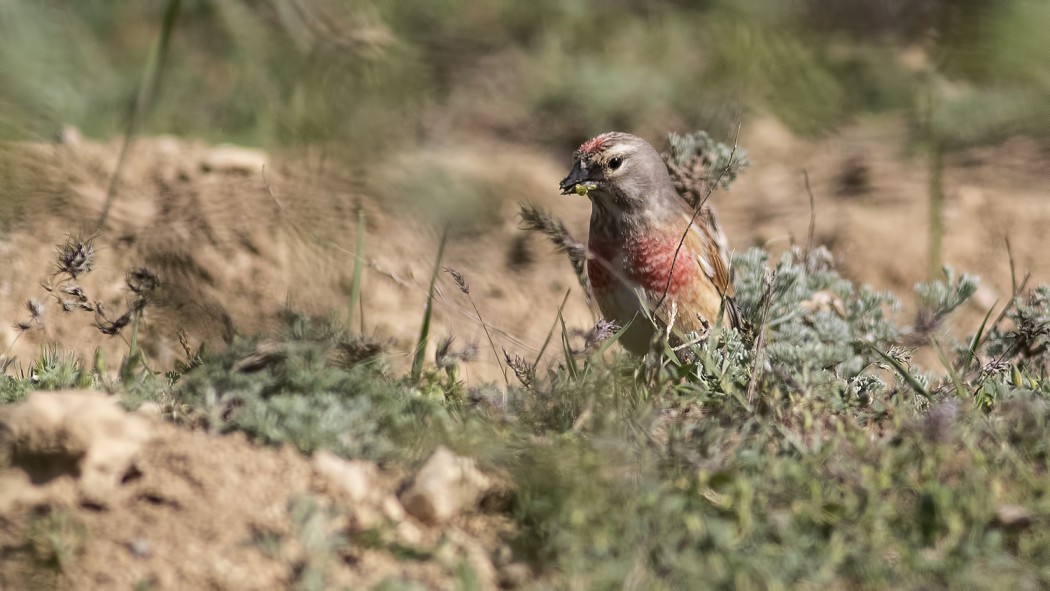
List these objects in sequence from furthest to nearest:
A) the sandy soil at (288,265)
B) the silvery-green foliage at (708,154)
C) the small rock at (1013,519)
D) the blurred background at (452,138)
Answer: the silvery-green foliage at (708,154) → the small rock at (1013,519) → the sandy soil at (288,265) → the blurred background at (452,138)

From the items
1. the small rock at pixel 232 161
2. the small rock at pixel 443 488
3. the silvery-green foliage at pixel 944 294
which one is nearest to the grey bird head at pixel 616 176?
the silvery-green foliage at pixel 944 294

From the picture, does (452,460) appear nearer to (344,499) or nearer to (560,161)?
(344,499)

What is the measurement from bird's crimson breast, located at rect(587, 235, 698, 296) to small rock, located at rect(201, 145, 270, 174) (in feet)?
5.22

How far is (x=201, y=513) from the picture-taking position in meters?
2.55

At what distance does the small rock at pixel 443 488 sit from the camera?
2.62 m

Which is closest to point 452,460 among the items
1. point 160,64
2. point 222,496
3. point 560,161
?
point 222,496

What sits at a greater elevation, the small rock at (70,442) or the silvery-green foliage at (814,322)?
the silvery-green foliage at (814,322)

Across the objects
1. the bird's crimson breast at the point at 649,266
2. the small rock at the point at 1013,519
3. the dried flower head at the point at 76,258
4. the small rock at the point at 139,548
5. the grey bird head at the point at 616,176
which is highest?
the grey bird head at the point at 616,176

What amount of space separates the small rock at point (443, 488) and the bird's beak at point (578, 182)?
2.04 meters

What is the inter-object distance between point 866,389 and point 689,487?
955 mm

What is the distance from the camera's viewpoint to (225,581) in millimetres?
2389

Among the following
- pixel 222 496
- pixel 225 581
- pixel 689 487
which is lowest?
pixel 225 581

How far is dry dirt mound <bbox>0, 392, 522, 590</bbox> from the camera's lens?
2.41 m

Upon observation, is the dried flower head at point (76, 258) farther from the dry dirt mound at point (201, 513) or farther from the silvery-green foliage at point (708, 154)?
the silvery-green foliage at point (708, 154)
